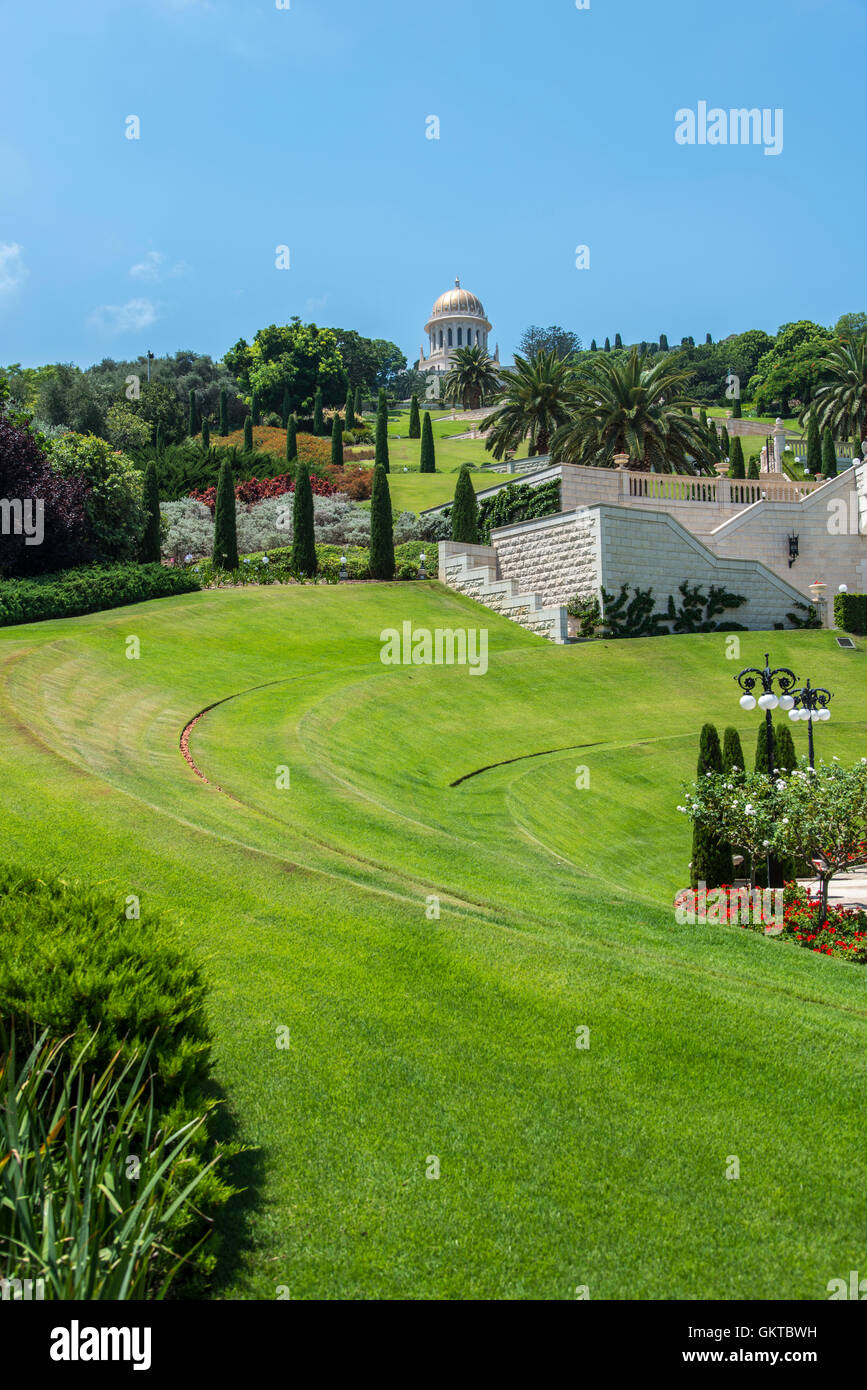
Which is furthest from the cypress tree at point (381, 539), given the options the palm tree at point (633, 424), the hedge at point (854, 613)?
the hedge at point (854, 613)

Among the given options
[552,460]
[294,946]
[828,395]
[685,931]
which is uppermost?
[828,395]

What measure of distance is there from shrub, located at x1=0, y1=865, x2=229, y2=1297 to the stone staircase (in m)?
30.4

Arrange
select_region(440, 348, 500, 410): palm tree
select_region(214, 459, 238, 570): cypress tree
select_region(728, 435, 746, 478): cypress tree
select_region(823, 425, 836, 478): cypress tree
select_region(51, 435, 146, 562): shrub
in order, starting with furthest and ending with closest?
select_region(440, 348, 500, 410): palm tree → select_region(823, 425, 836, 478): cypress tree → select_region(728, 435, 746, 478): cypress tree → select_region(214, 459, 238, 570): cypress tree → select_region(51, 435, 146, 562): shrub

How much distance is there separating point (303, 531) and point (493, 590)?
31.5 ft

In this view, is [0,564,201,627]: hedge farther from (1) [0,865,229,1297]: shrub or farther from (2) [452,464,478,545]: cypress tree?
(1) [0,865,229,1297]: shrub

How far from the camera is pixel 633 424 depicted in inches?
1806

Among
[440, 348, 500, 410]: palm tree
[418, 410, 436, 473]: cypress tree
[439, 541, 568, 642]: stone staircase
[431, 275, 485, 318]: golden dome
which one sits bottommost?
[439, 541, 568, 642]: stone staircase

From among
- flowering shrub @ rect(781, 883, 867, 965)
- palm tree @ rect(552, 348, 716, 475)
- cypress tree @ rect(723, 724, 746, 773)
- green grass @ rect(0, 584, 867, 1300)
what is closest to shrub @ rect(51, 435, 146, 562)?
palm tree @ rect(552, 348, 716, 475)

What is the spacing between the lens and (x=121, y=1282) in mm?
4738

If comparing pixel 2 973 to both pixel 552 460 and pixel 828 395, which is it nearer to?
pixel 552 460

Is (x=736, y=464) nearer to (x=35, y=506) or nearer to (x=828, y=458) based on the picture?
(x=828, y=458)

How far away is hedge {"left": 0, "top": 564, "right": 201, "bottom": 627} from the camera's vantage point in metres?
32.3

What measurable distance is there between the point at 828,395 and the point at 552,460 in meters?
29.7
